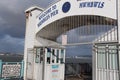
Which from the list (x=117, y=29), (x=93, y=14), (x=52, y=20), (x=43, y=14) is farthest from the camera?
(x=43, y=14)

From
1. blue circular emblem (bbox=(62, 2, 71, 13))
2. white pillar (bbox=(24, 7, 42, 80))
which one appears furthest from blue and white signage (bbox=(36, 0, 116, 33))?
white pillar (bbox=(24, 7, 42, 80))

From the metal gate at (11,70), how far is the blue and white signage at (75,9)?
2652 mm

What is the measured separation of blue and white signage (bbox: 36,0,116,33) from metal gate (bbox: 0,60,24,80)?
8.70 ft

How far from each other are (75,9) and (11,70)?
17.9 feet

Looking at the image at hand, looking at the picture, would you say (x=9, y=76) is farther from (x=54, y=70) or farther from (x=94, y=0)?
(x=94, y=0)

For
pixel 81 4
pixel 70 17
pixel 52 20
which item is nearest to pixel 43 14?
pixel 52 20

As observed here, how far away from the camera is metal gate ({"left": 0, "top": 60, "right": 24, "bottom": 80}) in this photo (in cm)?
1150

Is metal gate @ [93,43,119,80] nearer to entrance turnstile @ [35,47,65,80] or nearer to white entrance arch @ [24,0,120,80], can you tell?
white entrance arch @ [24,0,120,80]

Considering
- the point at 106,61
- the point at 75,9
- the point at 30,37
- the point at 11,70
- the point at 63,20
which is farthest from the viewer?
the point at 30,37

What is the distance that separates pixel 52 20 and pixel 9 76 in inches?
169

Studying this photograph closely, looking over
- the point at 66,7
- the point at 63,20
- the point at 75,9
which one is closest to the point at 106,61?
the point at 75,9

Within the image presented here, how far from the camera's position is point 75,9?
32.6 ft

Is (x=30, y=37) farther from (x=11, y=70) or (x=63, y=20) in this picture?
(x=63, y=20)

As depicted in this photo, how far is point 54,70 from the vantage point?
12.1 metres
